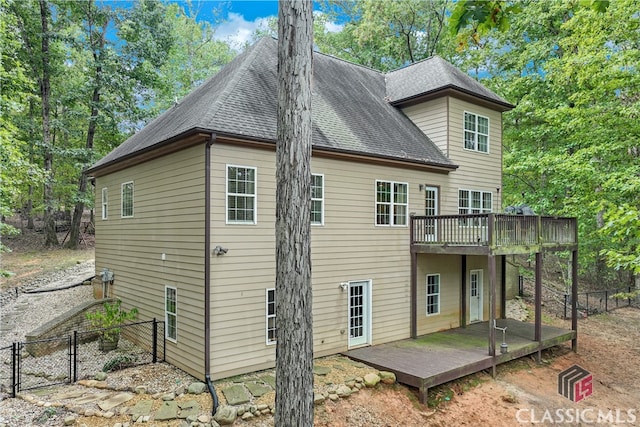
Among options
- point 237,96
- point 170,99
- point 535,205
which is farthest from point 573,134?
point 170,99

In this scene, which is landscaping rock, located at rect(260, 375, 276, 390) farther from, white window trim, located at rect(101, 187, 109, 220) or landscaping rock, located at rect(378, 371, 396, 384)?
white window trim, located at rect(101, 187, 109, 220)

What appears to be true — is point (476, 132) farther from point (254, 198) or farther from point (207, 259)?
point (207, 259)

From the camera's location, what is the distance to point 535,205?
17.0 metres

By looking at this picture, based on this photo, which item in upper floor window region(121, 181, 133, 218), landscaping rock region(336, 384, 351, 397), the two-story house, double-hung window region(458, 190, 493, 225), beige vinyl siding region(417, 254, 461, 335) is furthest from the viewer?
double-hung window region(458, 190, 493, 225)

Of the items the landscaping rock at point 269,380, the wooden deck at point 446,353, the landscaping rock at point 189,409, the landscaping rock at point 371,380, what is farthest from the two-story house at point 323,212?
the landscaping rock at point 371,380

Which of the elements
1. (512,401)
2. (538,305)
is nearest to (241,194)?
(512,401)

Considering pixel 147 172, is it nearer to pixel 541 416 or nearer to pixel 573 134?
pixel 541 416

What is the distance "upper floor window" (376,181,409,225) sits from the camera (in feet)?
35.2

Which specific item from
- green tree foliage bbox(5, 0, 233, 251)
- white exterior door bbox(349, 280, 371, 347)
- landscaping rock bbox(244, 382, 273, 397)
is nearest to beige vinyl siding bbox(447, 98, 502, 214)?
white exterior door bbox(349, 280, 371, 347)

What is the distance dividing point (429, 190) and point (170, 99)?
725 inches

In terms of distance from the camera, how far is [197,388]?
7.35 m

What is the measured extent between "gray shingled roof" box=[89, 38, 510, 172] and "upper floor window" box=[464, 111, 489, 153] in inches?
41.3

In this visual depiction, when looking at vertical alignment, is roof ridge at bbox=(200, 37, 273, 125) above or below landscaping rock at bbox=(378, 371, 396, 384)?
above

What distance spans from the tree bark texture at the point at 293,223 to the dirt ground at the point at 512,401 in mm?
2896
